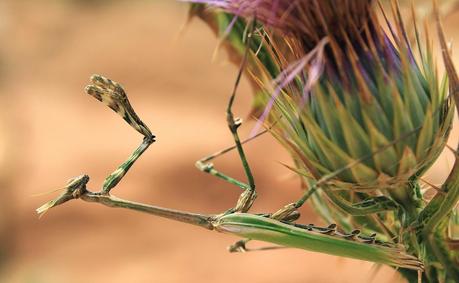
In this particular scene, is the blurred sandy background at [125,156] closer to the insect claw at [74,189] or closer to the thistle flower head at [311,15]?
the insect claw at [74,189]

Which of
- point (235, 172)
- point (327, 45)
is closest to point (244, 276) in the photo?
point (235, 172)

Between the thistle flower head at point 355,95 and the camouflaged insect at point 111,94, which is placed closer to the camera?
the thistle flower head at point 355,95

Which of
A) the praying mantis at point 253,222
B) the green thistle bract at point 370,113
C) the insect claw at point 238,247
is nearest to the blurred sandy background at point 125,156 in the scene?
the insect claw at point 238,247

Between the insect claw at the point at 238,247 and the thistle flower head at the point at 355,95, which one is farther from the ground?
the thistle flower head at the point at 355,95

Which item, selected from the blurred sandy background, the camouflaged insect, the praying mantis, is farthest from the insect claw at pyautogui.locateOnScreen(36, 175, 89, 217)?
the blurred sandy background

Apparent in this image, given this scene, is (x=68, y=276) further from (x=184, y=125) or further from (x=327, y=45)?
(x=327, y=45)
